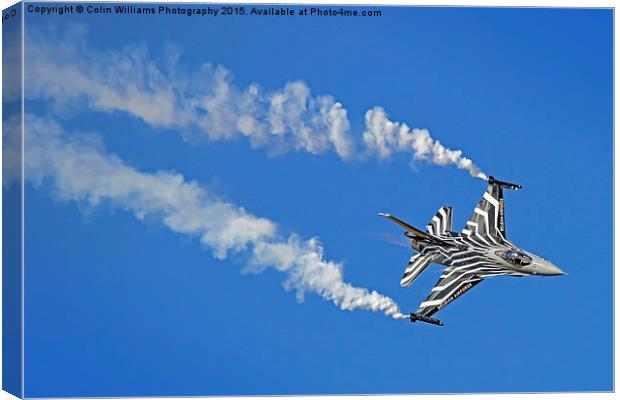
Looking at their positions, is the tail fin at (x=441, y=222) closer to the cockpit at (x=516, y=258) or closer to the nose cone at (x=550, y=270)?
the cockpit at (x=516, y=258)

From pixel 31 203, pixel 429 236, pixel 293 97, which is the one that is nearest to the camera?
pixel 31 203

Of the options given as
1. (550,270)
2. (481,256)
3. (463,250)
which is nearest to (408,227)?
(463,250)

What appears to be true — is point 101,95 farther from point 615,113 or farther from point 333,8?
point 615,113

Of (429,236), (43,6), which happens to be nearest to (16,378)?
(43,6)

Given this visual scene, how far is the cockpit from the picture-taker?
35.8 meters

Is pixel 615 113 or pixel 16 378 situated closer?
pixel 16 378

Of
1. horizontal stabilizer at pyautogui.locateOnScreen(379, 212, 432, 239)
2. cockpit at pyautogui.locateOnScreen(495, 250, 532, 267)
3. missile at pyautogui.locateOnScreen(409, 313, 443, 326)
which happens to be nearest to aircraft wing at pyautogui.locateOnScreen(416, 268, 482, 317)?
missile at pyautogui.locateOnScreen(409, 313, 443, 326)

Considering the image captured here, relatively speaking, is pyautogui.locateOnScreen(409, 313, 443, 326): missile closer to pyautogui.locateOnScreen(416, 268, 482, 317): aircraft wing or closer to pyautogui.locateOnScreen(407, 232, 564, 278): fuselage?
pyautogui.locateOnScreen(416, 268, 482, 317): aircraft wing

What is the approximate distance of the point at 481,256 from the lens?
36.8 metres

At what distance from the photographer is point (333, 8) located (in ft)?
112

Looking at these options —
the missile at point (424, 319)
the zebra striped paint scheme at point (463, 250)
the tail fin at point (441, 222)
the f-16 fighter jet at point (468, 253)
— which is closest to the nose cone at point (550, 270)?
the f-16 fighter jet at point (468, 253)

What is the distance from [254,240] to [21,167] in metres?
6.45

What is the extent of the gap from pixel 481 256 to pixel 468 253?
1.42 feet

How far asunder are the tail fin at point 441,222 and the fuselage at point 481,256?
0.24 meters
